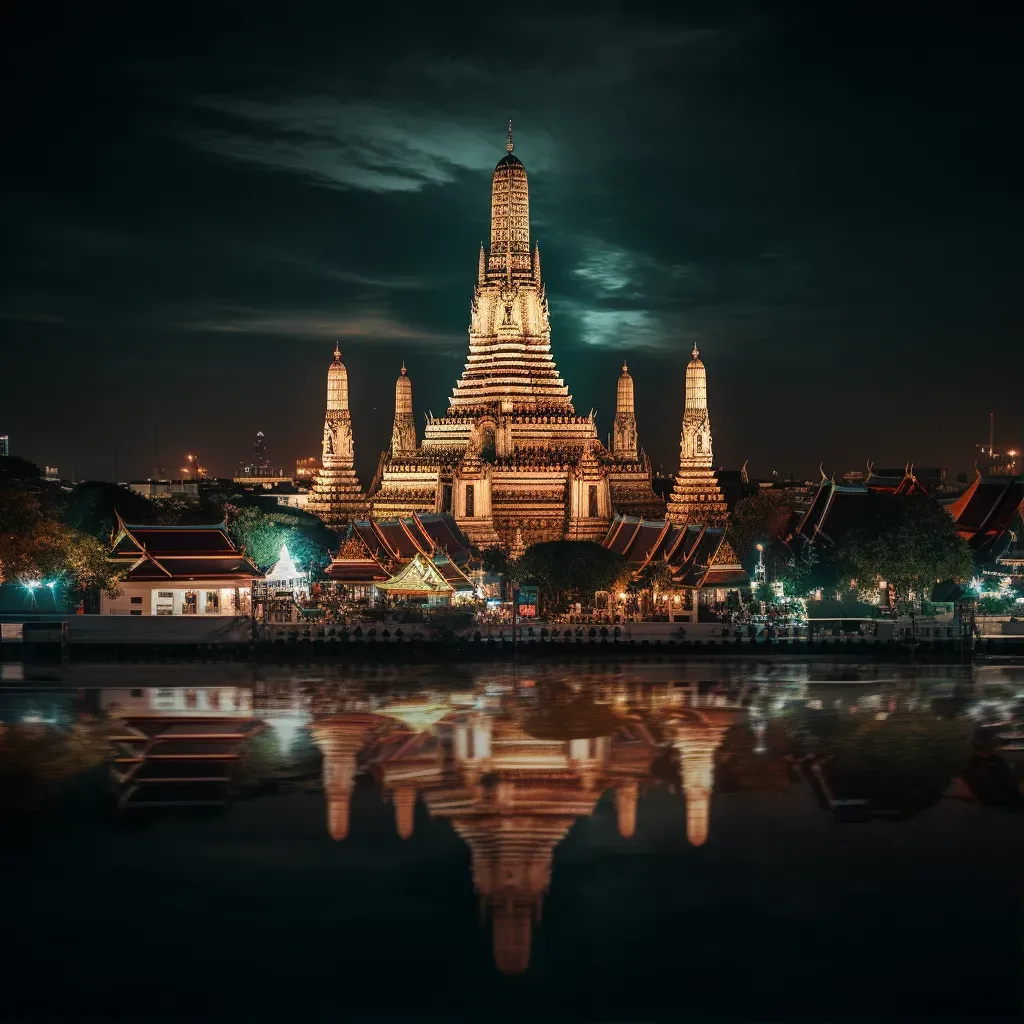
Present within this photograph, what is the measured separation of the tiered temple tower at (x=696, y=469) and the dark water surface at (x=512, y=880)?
42.1 metres

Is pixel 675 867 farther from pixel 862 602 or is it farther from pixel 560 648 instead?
pixel 862 602

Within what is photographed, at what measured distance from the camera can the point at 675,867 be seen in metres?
27.3

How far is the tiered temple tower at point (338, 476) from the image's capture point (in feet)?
Answer: 287

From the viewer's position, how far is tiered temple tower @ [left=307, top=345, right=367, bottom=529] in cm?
8756

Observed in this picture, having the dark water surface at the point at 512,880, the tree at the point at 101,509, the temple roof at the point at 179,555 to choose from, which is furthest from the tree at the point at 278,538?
the dark water surface at the point at 512,880

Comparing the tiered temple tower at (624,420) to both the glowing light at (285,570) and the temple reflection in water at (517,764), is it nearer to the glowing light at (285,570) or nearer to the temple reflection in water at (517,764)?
the glowing light at (285,570)

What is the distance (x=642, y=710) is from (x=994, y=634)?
67.2 ft

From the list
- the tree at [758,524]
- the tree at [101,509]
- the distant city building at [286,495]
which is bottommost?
the tree at [758,524]

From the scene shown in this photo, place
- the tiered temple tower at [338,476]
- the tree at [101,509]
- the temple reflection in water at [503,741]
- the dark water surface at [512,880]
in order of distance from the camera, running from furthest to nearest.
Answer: the tiered temple tower at [338,476] < the tree at [101,509] < the temple reflection in water at [503,741] < the dark water surface at [512,880]

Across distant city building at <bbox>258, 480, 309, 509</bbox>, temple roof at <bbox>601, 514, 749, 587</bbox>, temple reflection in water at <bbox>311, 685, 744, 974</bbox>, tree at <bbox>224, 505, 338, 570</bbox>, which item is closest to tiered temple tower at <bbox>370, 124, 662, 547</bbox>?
tree at <bbox>224, 505, 338, 570</bbox>

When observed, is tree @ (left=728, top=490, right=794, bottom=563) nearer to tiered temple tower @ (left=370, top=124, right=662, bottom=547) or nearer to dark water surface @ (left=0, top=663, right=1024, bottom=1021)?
tiered temple tower @ (left=370, top=124, right=662, bottom=547)

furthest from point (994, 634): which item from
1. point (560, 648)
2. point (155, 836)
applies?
point (155, 836)

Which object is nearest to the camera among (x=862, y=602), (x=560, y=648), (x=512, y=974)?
(x=512, y=974)

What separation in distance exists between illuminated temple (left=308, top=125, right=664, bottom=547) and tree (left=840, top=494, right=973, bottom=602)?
1873cm
